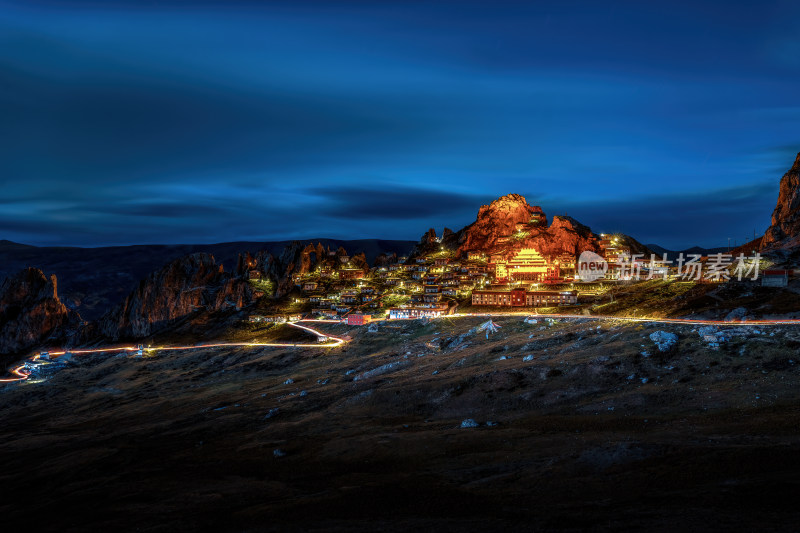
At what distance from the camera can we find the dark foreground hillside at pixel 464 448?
77.9 feet

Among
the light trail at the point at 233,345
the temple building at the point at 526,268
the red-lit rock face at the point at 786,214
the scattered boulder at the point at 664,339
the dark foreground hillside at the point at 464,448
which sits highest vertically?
the red-lit rock face at the point at 786,214

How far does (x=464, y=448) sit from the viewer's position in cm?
3500

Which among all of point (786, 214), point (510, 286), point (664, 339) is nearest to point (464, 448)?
point (664, 339)

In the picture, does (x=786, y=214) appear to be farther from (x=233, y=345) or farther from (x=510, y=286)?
(x=233, y=345)

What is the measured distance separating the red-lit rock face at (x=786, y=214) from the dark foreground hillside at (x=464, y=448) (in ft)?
421

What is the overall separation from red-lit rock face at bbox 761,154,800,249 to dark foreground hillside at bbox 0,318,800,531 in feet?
421

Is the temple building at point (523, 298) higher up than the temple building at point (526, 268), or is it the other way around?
the temple building at point (526, 268)

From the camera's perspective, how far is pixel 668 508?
21.3 m

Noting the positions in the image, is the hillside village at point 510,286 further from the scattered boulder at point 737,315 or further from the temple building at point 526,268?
the scattered boulder at point 737,315

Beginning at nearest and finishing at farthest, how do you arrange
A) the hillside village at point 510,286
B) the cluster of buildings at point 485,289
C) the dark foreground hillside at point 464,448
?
the dark foreground hillside at point 464,448
the hillside village at point 510,286
the cluster of buildings at point 485,289

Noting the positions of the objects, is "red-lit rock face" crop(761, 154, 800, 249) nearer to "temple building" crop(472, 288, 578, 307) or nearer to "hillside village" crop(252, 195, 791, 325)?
"hillside village" crop(252, 195, 791, 325)

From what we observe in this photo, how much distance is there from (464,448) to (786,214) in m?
189

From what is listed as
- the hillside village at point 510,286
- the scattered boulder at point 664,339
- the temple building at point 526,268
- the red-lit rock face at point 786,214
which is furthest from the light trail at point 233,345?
the red-lit rock face at point 786,214

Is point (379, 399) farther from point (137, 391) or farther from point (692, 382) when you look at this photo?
point (137, 391)
